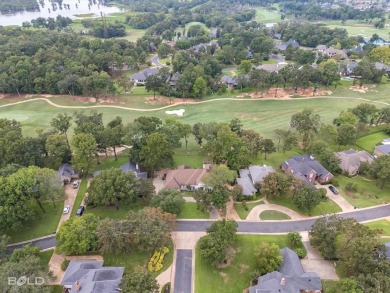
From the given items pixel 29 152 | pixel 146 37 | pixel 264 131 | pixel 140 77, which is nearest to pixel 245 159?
pixel 264 131

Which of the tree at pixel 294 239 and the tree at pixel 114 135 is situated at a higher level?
the tree at pixel 114 135

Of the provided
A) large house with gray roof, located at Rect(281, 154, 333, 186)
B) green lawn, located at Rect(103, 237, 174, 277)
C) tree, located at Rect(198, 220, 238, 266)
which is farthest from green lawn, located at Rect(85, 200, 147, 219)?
large house with gray roof, located at Rect(281, 154, 333, 186)

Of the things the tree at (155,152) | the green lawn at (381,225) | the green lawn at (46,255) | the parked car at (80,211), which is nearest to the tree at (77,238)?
the green lawn at (46,255)

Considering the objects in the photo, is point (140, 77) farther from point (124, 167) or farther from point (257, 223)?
point (257, 223)

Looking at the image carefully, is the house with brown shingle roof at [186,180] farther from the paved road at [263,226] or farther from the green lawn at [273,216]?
the green lawn at [273,216]

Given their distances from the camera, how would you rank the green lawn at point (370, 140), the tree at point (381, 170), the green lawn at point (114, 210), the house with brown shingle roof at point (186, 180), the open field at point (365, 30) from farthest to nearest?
the open field at point (365, 30), the green lawn at point (370, 140), the house with brown shingle roof at point (186, 180), the tree at point (381, 170), the green lawn at point (114, 210)

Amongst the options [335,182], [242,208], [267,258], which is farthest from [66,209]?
[335,182]
